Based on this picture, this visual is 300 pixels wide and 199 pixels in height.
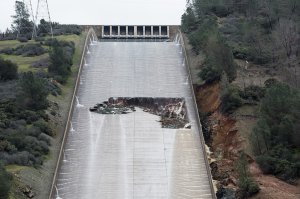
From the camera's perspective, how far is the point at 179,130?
44969 millimetres

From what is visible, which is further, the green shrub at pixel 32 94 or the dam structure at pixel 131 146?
the green shrub at pixel 32 94

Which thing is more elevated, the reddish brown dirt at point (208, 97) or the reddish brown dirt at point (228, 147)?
the reddish brown dirt at point (208, 97)

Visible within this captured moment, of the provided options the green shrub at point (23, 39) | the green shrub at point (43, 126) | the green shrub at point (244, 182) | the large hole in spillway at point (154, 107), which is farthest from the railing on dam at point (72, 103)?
the green shrub at point (244, 182)

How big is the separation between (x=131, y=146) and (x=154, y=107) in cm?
810

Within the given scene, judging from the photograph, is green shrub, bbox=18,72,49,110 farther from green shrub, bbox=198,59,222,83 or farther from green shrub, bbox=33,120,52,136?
green shrub, bbox=198,59,222,83

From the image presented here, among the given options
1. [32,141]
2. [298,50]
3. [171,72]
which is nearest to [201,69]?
[171,72]

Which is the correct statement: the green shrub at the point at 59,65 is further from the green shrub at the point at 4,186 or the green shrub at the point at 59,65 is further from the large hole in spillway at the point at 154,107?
the green shrub at the point at 4,186

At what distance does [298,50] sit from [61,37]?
30.4 meters

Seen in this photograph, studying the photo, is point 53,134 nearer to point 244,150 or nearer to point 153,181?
point 153,181

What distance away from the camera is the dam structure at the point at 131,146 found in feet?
121

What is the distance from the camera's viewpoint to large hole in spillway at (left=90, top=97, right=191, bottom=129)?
155 ft

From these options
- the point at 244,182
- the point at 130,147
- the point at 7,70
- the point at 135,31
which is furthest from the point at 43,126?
the point at 135,31

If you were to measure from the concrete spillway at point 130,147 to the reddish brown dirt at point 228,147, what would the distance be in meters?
1.22

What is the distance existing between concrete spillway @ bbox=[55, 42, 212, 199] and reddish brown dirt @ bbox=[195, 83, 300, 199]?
122cm
